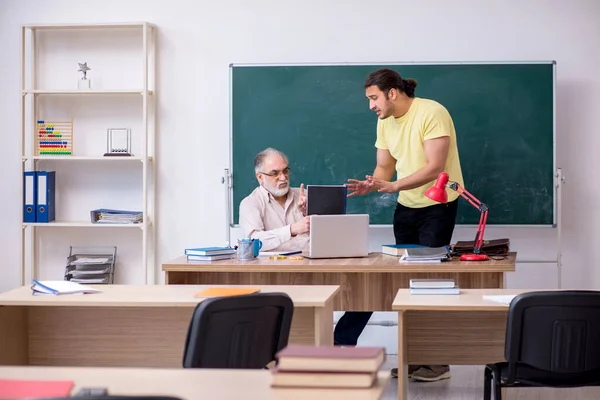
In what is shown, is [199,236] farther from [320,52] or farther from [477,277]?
[477,277]

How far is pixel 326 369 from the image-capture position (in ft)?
6.37

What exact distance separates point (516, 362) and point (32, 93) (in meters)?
4.23

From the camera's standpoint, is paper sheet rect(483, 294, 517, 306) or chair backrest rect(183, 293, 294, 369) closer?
chair backrest rect(183, 293, 294, 369)

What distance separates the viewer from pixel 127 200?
6250mm

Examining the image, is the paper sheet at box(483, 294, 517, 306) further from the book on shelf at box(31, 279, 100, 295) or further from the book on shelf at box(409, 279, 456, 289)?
the book on shelf at box(31, 279, 100, 295)

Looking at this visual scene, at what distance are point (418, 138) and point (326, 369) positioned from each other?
10.8 ft

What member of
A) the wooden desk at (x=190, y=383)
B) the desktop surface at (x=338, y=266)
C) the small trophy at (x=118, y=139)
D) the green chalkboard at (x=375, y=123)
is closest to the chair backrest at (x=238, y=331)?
the wooden desk at (x=190, y=383)

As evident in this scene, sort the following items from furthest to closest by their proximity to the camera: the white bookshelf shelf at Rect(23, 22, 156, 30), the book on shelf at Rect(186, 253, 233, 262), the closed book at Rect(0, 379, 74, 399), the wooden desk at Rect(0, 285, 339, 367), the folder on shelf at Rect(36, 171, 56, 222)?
the folder on shelf at Rect(36, 171, 56, 222) < the white bookshelf shelf at Rect(23, 22, 156, 30) < the book on shelf at Rect(186, 253, 233, 262) < the wooden desk at Rect(0, 285, 339, 367) < the closed book at Rect(0, 379, 74, 399)

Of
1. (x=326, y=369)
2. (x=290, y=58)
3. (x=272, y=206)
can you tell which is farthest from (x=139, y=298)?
(x=290, y=58)

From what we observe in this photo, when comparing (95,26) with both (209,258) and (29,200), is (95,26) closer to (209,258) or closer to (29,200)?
(29,200)

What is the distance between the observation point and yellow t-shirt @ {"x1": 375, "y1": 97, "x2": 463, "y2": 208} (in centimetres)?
500

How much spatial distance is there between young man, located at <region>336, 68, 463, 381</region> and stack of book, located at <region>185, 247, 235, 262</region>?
793 millimetres

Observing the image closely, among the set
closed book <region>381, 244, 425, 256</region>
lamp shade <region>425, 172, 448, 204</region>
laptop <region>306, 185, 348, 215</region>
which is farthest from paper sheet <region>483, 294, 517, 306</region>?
laptop <region>306, 185, 348, 215</region>

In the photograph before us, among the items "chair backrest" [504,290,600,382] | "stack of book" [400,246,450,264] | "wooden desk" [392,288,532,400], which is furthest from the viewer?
"stack of book" [400,246,450,264]
